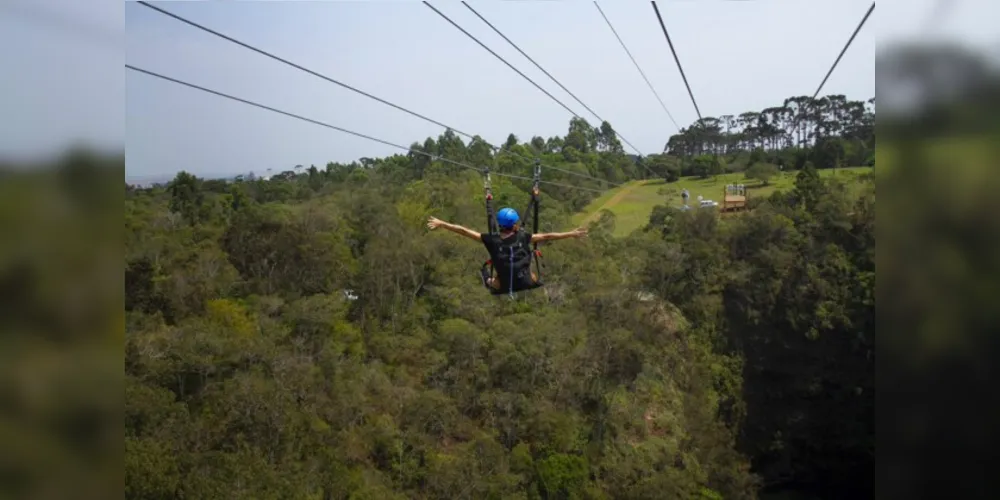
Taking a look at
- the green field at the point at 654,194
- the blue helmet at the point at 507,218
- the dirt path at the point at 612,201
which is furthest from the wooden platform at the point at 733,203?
the blue helmet at the point at 507,218

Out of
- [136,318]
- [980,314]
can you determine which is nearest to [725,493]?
[136,318]

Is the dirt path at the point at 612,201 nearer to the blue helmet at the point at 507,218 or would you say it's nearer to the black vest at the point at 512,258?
the black vest at the point at 512,258

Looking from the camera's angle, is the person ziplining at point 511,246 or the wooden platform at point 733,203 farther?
the wooden platform at point 733,203

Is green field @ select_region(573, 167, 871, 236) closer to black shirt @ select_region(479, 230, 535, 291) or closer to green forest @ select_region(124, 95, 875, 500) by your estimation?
green forest @ select_region(124, 95, 875, 500)

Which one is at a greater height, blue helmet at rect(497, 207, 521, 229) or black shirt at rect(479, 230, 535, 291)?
blue helmet at rect(497, 207, 521, 229)

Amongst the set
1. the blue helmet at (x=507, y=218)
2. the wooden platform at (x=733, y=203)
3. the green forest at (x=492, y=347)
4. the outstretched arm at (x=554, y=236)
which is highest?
the wooden platform at (x=733, y=203)

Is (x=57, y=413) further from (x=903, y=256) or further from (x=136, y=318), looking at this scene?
(x=136, y=318)

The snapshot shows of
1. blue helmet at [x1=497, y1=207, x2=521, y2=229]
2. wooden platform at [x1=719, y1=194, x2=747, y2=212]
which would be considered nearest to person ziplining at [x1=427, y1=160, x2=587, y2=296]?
blue helmet at [x1=497, y1=207, x2=521, y2=229]

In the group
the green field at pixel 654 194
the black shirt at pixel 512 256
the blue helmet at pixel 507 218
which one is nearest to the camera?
the blue helmet at pixel 507 218
